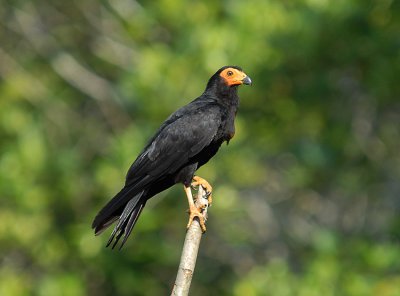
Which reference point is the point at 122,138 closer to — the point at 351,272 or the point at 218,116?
the point at 351,272

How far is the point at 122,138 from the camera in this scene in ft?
36.1

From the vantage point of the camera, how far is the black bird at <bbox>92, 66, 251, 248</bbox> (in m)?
5.50

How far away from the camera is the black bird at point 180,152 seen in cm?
550

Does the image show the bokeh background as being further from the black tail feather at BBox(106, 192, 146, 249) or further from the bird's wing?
the black tail feather at BBox(106, 192, 146, 249)

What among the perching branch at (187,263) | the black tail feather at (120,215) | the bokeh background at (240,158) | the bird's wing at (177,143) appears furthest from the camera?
the bokeh background at (240,158)

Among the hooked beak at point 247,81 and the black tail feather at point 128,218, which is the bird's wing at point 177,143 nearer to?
the black tail feather at point 128,218

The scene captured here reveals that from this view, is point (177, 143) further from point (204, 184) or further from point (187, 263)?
point (187, 263)

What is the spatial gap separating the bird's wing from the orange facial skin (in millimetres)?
476

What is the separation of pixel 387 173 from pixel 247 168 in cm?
250

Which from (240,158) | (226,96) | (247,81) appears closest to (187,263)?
(226,96)

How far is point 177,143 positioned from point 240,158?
518cm

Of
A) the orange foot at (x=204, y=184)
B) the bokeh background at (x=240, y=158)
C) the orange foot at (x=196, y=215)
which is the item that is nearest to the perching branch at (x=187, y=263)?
the orange foot at (x=196, y=215)

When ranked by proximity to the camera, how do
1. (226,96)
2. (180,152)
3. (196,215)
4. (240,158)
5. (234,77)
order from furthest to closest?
(240,158)
(234,77)
(226,96)
(180,152)
(196,215)

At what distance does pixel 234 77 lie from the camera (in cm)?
686
